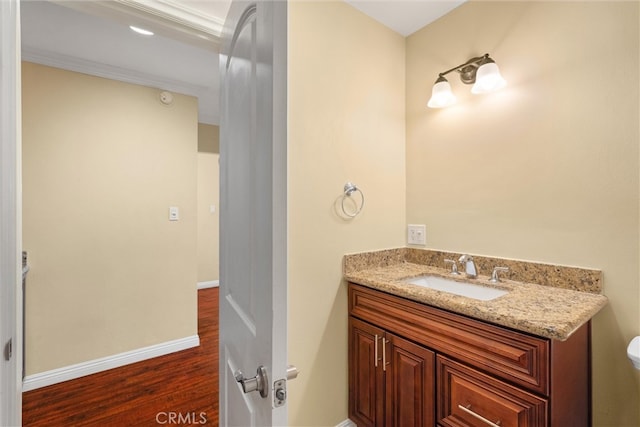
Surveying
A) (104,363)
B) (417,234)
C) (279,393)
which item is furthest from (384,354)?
(104,363)

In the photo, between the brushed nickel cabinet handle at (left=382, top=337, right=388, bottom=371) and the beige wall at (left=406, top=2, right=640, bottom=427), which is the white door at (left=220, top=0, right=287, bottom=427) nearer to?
the brushed nickel cabinet handle at (left=382, top=337, right=388, bottom=371)

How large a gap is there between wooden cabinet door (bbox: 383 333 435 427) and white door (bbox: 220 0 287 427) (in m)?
0.72

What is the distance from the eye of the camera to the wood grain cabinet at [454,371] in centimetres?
87

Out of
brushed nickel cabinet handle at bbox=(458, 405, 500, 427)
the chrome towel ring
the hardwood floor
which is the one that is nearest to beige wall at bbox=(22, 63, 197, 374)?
the hardwood floor

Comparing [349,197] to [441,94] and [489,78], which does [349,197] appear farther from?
[489,78]

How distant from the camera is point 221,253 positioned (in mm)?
1173

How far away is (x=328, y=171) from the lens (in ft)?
4.90

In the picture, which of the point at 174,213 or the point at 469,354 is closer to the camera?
the point at 469,354

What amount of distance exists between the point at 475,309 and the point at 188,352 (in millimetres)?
2456

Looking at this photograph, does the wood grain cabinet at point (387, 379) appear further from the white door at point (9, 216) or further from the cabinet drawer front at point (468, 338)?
the white door at point (9, 216)

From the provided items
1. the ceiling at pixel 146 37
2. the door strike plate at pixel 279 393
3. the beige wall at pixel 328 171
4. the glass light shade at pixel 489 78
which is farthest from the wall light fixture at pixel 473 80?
the door strike plate at pixel 279 393

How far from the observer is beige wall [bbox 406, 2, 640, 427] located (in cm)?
108

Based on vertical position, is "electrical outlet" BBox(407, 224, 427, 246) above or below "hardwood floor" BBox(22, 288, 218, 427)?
above

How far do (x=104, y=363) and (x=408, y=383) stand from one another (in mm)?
2328
